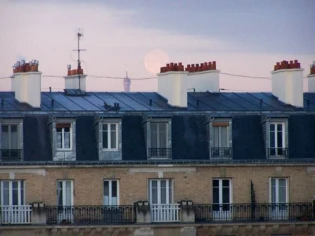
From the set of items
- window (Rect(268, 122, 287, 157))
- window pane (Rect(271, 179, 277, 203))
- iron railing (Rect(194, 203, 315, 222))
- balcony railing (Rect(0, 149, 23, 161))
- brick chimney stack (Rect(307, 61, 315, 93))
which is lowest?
iron railing (Rect(194, 203, 315, 222))

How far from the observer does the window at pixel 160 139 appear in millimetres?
83938

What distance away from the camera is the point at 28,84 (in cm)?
8419

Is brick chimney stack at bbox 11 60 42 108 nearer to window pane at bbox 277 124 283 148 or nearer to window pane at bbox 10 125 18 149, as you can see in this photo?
window pane at bbox 10 125 18 149

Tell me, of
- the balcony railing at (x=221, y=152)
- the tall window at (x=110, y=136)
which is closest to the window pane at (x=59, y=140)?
the tall window at (x=110, y=136)

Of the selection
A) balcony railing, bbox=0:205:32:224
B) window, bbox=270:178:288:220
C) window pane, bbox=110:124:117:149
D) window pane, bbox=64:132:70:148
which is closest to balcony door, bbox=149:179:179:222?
window pane, bbox=110:124:117:149

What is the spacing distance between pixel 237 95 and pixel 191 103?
329 centimetres

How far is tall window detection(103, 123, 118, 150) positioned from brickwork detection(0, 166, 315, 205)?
38.1 inches

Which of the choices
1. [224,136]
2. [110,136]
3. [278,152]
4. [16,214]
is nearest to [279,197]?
[278,152]

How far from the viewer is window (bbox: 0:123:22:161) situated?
8200 cm

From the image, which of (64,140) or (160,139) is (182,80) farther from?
(64,140)

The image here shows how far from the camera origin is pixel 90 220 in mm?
82812

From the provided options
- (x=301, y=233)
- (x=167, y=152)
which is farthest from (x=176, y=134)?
(x=301, y=233)

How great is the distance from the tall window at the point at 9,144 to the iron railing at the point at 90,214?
2678mm

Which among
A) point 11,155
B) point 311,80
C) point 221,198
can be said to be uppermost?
point 311,80
